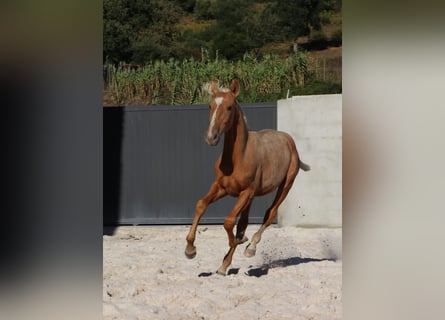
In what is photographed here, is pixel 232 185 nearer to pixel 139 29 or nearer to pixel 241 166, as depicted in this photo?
pixel 241 166

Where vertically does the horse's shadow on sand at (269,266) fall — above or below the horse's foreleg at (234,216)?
below

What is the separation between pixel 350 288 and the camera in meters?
5.14

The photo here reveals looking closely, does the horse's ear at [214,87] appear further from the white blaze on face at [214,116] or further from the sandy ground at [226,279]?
the sandy ground at [226,279]

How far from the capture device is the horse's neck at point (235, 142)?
624 cm

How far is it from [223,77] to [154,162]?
1.15 meters

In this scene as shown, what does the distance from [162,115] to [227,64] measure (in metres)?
0.97

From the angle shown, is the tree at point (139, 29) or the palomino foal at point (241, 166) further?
the tree at point (139, 29)

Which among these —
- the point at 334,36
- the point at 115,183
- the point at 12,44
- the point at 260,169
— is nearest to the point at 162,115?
the point at 115,183

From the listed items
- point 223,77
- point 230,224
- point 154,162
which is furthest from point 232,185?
point 154,162

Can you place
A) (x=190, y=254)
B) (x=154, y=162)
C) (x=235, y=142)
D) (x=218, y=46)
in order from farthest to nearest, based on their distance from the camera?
(x=154, y=162)
(x=218, y=46)
(x=190, y=254)
(x=235, y=142)

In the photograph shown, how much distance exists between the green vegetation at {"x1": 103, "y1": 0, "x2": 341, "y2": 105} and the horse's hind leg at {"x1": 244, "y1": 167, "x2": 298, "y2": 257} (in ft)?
2.13

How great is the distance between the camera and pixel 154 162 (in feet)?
23.6

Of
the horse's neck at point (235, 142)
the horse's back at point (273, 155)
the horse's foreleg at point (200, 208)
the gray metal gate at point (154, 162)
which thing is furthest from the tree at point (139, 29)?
the horse's foreleg at point (200, 208)

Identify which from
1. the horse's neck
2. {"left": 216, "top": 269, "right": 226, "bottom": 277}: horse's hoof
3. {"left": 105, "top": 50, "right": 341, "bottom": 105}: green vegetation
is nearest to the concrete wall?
{"left": 105, "top": 50, "right": 341, "bottom": 105}: green vegetation
